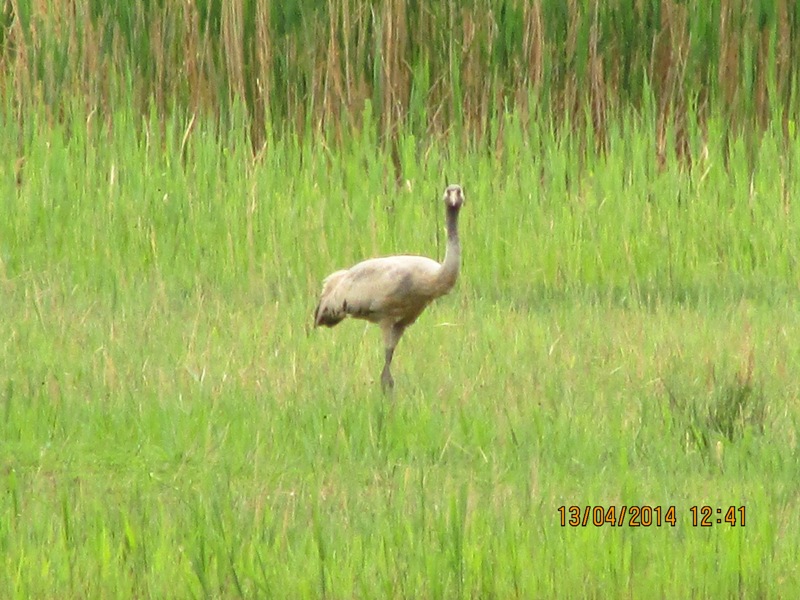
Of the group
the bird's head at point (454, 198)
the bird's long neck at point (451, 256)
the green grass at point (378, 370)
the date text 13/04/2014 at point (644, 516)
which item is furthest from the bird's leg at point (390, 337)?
the date text 13/04/2014 at point (644, 516)

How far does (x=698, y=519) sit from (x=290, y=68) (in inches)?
250

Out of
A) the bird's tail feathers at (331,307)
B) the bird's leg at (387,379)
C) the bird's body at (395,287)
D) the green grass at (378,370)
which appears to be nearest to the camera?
the green grass at (378,370)

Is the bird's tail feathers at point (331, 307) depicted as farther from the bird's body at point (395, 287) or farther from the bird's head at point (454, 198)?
the bird's head at point (454, 198)

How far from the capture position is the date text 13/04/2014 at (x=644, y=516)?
472cm

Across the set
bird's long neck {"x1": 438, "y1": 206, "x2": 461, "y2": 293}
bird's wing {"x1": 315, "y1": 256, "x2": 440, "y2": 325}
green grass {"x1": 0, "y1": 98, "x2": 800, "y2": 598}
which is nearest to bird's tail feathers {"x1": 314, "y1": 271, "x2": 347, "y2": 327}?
bird's wing {"x1": 315, "y1": 256, "x2": 440, "y2": 325}

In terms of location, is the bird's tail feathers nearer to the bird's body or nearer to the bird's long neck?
the bird's body

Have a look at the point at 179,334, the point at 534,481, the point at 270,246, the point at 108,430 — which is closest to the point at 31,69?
the point at 270,246

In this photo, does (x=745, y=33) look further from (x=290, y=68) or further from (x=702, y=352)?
(x=702, y=352)

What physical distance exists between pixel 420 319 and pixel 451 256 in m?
1.44

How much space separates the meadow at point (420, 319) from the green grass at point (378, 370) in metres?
0.02

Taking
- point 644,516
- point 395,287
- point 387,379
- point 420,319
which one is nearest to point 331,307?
point 395,287

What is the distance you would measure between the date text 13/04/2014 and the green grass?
0.17 ft

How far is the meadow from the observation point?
4543 millimetres

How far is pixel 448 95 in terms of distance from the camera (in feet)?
34.3
